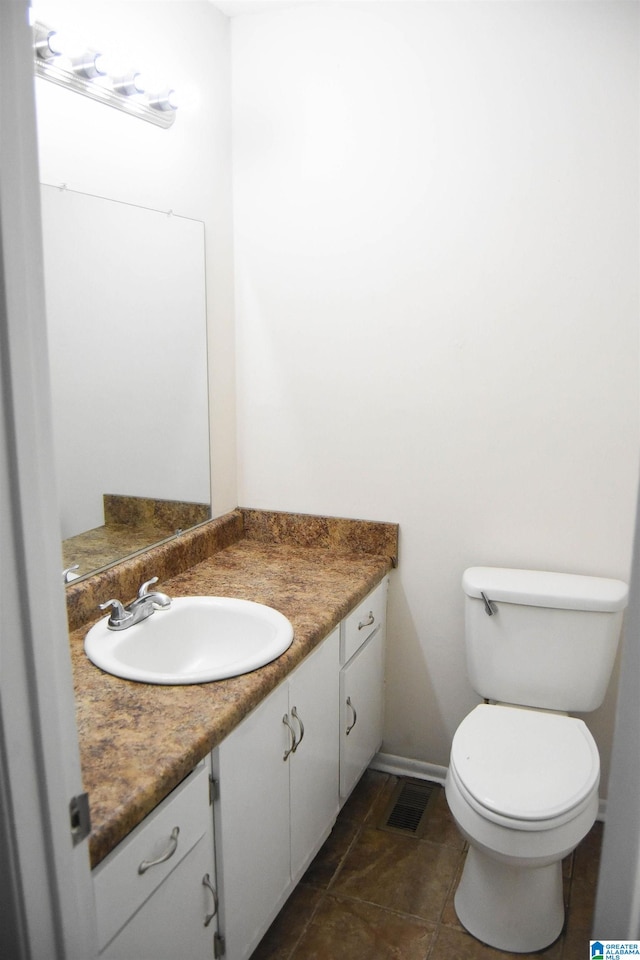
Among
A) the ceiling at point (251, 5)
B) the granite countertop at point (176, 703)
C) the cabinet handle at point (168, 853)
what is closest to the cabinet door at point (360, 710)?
the granite countertop at point (176, 703)

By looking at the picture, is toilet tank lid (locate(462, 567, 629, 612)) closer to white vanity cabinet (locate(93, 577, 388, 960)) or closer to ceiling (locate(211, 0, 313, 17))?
white vanity cabinet (locate(93, 577, 388, 960))

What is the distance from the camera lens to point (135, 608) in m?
1.78

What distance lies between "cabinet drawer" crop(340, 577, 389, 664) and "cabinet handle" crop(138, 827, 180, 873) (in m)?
0.83

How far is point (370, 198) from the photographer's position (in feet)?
7.38

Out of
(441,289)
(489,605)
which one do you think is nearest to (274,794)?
(489,605)

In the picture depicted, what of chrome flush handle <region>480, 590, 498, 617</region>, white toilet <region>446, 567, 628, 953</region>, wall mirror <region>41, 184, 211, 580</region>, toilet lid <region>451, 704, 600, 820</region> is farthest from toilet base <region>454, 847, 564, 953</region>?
wall mirror <region>41, 184, 211, 580</region>

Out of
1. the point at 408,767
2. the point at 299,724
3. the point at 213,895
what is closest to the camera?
the point at 213,895

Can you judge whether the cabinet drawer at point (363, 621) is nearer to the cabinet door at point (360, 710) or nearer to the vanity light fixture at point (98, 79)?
the cabinet door at point (360, 710)

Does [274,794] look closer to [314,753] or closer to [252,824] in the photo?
[252,824]

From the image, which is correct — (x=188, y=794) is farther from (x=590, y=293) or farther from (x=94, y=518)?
(x=590, y=293)

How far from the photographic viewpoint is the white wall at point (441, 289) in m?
2.03

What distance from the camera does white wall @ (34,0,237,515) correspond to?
168cm

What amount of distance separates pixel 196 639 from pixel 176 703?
0.47 metres

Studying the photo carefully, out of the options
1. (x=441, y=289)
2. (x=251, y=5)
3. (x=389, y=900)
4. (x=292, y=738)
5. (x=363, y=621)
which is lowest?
(x=389, y=900)
